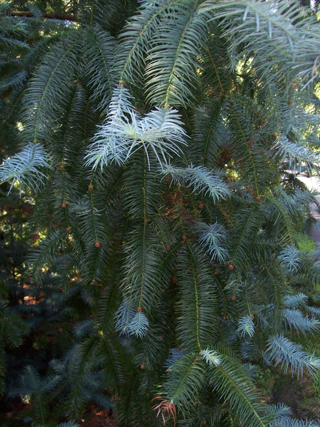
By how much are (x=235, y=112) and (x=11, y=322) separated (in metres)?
1.30

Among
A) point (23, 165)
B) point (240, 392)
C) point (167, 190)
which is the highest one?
point (23, 165)

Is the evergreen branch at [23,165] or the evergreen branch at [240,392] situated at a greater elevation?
the evergreen branch at [23,165]

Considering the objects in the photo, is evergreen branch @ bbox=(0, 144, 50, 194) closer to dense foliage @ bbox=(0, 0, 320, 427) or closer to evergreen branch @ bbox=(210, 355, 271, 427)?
dense foliage @ bbox=(0, 0, 320, 427)

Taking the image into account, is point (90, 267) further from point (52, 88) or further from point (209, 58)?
point (209, 58)

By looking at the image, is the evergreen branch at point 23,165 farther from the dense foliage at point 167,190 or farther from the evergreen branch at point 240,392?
the evergreen branch at point 240,392

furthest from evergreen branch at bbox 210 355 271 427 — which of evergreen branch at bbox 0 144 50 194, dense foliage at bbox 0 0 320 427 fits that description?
evergreen branch at bbox 0 144 50 194

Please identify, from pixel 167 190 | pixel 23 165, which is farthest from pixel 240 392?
pixel 23 165

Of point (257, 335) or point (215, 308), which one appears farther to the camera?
point (257, 335)

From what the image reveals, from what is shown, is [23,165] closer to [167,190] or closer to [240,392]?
[167,190]

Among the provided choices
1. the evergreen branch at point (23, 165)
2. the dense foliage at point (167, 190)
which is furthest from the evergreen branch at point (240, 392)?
the evergreen branch at point (23, 165)

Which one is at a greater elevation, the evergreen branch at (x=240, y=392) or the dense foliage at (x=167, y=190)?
the dense foliage at (x=167, y=190)

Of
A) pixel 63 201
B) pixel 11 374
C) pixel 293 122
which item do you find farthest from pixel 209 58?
pixel 11 374

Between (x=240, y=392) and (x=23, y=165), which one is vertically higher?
(x=23, y=165)

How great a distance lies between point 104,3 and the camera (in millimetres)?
703
